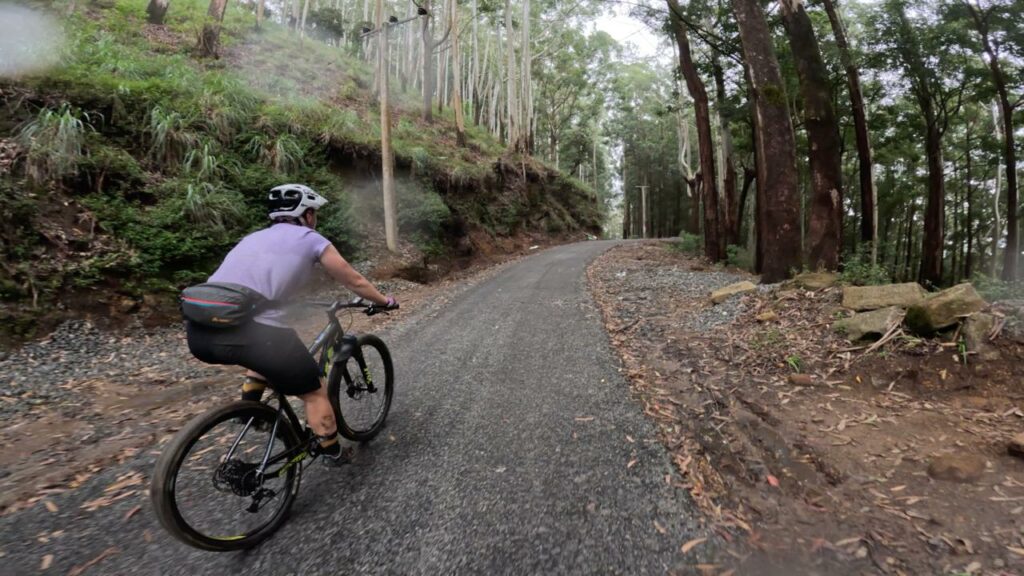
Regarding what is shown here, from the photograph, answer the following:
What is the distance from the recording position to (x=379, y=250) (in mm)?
11305

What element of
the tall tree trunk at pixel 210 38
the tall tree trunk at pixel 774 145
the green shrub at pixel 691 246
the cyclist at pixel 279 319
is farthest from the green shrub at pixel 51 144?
the green shrub at pixel 691 246

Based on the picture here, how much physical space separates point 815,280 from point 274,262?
21.0 ft

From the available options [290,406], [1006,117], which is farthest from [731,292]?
[1006,117]

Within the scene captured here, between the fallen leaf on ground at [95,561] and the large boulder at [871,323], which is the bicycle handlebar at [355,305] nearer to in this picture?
the fallen leaf on ground at [95,561]

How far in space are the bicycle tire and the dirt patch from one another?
2374 mm

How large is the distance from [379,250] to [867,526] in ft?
35.4

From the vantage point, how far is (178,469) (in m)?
1.96

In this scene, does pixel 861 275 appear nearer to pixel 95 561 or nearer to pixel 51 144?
pixel 95 561

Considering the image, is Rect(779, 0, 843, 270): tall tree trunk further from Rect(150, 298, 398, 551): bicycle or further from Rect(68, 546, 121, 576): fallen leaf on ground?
Rect(68, 546, 121, 576): fallen leaf on ground

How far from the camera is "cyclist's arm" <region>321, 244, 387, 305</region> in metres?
2.52

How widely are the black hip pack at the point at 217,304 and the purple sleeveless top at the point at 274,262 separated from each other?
0.25 feet

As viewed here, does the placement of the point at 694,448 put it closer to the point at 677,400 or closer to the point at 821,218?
the point at 677,400

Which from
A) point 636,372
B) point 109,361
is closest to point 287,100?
point 109,361

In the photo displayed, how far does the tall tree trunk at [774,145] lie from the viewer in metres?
7.19
